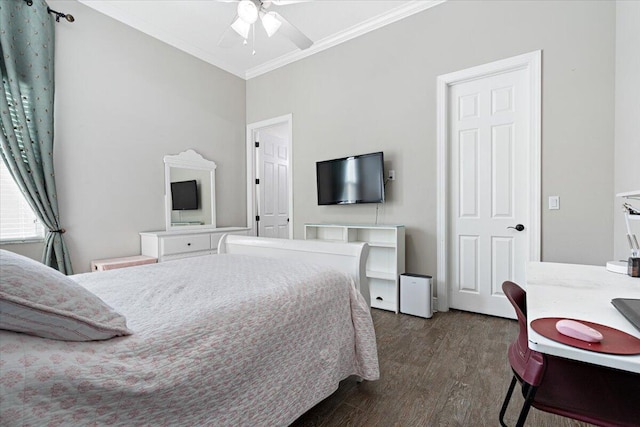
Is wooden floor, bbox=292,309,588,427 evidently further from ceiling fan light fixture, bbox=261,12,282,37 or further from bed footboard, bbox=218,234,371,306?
ceiling fan light fixture, bbox=261,12,282,37

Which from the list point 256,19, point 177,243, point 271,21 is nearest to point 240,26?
point 256,19

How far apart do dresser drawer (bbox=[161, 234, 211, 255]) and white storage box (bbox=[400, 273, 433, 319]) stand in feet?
8.07

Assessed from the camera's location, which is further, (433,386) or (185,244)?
(185,244)

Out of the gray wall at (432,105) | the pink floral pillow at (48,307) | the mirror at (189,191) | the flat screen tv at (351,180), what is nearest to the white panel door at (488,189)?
the gray wall at (432,105)

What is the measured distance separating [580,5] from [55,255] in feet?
16.6

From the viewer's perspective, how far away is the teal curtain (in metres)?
2.49

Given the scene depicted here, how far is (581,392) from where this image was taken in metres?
0.98

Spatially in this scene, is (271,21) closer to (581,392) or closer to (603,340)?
(603,340)

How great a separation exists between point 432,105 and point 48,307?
331 centimetres

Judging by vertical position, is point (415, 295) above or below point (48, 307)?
below

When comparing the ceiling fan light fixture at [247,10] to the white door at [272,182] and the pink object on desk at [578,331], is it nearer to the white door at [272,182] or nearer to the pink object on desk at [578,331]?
the white door at [272,182]

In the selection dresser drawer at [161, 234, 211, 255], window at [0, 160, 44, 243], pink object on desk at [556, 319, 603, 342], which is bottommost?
dresser drawer at [161, 234, 211, 255]

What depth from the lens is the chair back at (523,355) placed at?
96 centimetres

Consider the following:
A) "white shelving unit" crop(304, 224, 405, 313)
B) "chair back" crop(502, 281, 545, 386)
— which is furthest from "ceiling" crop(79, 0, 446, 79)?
"chair back" crop(502, 281, 545, 386)
